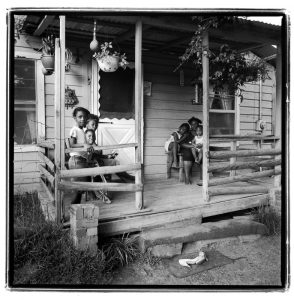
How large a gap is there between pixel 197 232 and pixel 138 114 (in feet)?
5.91

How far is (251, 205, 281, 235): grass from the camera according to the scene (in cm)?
528

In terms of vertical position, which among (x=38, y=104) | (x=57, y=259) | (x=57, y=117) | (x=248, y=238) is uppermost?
(x=38, y=104)

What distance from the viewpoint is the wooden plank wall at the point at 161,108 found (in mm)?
7434

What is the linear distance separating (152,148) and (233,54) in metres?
2.83

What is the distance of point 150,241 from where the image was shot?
13.9ft

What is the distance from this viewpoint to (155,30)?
5.79 metres

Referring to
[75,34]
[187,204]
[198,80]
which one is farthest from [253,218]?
[75,34]

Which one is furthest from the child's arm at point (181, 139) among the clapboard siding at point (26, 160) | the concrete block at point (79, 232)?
the concrete block at point (79, 232)

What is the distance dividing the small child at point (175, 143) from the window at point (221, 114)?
1.57 metres

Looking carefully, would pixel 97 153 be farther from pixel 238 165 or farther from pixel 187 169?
pixel 238 165

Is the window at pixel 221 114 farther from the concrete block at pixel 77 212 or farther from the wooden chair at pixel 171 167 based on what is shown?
the concrete block at pixel 77 212

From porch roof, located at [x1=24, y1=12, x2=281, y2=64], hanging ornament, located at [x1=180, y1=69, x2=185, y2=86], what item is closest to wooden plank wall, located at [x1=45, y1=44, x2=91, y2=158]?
porch roof, located at [x1=24, y1=12, x2=281, y2=64]

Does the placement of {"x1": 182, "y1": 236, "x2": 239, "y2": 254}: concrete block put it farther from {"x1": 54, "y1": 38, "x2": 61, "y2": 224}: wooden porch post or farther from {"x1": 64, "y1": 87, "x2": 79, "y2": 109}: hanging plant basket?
{"x1": 64, "y1": 87, "x2": 79, "y2": 109}: hanging plant basket

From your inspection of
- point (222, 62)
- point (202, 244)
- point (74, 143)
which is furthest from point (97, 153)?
point (222, 62)
